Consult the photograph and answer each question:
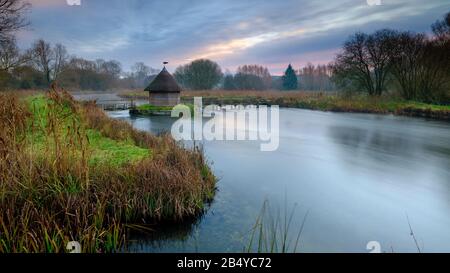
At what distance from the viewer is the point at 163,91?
23.8m

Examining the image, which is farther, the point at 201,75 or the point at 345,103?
the point at 201,75

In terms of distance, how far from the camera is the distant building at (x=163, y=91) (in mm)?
23730

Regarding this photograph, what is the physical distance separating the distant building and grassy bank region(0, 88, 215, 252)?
18798 mm

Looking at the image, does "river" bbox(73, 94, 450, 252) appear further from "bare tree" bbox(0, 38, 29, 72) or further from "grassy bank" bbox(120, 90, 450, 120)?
"bare tree" bbox(0, 38, 29, 72)

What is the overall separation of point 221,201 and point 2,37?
1727 centimetres

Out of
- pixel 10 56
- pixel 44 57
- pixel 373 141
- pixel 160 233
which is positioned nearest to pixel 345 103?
pixel 373 141

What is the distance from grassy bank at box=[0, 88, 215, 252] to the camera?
134 inches

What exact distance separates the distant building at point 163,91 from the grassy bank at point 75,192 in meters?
18.8

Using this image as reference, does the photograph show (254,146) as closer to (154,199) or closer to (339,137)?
(339,137)

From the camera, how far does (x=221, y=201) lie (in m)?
5.54

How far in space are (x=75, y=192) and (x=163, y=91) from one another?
20535mm

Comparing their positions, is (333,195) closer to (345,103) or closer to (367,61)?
(345,103)

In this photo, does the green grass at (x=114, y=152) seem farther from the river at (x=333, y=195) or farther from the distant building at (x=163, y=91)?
the distant building at (x=163, y=91)

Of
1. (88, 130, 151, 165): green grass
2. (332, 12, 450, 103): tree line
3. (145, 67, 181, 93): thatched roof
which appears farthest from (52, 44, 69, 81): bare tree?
(332, 12, 450, 103): tree line
